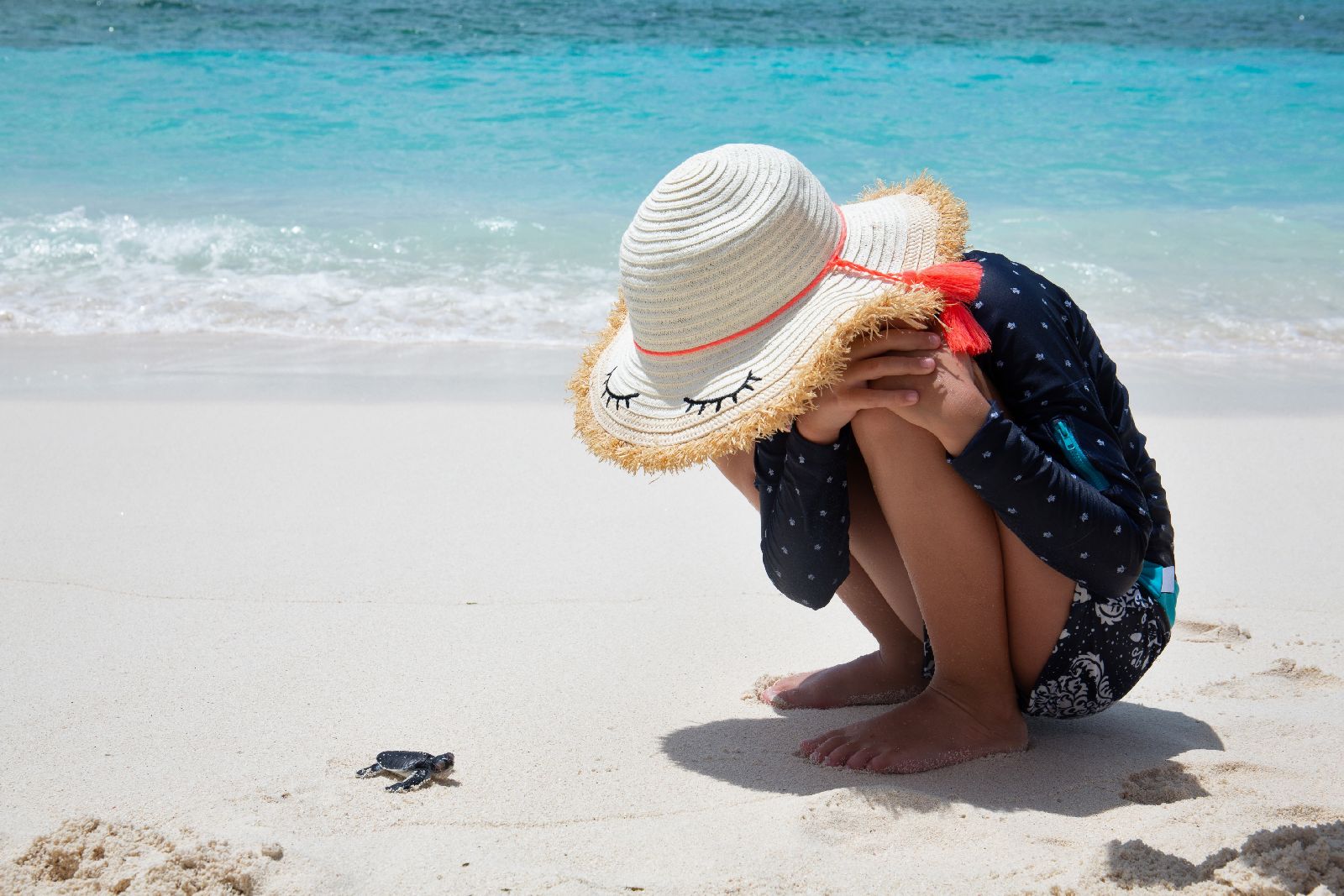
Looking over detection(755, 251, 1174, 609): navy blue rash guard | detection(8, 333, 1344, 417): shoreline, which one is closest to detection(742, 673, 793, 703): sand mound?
detection(755, 251, 1174, 609): navy blue rash guard

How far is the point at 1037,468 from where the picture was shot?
1449 millimetres

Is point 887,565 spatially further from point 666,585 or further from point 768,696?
point 666,585

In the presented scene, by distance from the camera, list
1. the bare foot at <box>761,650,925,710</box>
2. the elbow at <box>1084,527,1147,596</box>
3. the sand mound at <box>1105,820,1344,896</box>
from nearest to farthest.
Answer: the sand mound at <box>1105,820,1344,896</box>
the elbow at <box>1084,527,1147,596</box>
the bare foot at <box>761,650,925,710</box>

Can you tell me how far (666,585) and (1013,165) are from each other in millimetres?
6162

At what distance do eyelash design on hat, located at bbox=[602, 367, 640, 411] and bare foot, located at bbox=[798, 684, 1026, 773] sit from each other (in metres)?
0.59

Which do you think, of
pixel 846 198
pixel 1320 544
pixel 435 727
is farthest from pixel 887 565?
pixel 846 198

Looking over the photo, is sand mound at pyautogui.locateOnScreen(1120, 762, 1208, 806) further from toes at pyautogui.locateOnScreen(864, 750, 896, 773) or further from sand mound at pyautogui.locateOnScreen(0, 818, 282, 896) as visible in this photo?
sand mound at pyautogui.locateOnScreen(0, 818, 282, 896)

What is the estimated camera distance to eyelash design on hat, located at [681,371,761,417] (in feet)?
4.91

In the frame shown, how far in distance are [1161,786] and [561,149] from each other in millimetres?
6892

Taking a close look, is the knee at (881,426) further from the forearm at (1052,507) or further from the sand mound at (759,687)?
the sand mound at (759,687)

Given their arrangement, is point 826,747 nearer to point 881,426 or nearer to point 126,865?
point 881,426

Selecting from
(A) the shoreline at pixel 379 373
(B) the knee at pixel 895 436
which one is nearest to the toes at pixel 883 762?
(B) the knee at pixel 895 436

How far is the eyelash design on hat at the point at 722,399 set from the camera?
4.91ft

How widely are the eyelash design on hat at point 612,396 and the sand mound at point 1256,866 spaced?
86 cm
